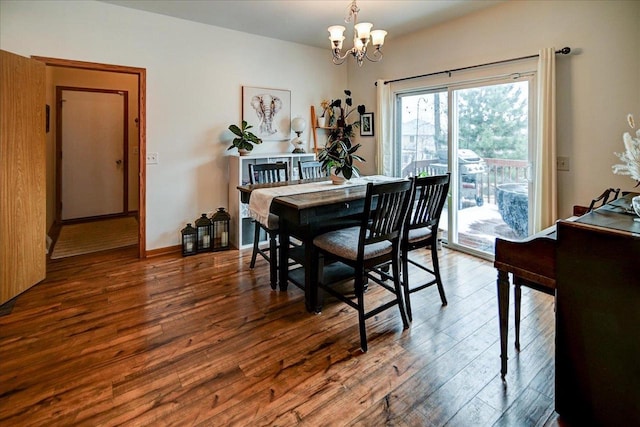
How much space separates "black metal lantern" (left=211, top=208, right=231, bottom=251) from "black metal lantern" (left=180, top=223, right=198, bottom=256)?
0.25 meters

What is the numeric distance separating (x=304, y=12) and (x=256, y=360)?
11.2 feet

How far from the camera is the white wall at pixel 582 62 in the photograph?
2758mm

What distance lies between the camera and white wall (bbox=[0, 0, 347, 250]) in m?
3.23

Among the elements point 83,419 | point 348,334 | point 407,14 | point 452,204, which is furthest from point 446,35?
point 83,419

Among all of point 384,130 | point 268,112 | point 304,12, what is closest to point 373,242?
point 304,12

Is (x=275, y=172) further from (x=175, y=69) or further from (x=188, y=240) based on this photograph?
(x=175, y=69)

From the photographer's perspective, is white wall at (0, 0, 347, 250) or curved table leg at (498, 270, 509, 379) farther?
white wall at (0, 0, 347, 250)

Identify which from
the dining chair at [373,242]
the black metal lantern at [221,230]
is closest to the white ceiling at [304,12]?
the black metal lantern at [221,230]

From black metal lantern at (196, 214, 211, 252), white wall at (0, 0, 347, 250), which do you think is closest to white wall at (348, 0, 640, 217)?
white wall at (0, 0, 347, 250)

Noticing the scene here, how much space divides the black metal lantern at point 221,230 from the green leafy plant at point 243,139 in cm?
81

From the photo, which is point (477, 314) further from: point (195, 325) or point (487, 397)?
point (195, 325)

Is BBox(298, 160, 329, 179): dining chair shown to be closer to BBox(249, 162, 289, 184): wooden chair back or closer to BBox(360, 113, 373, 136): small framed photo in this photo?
BBox(249, 162, 289, 184): wooden chair back

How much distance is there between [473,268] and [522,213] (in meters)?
0.78

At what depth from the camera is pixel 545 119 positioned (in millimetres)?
3104
